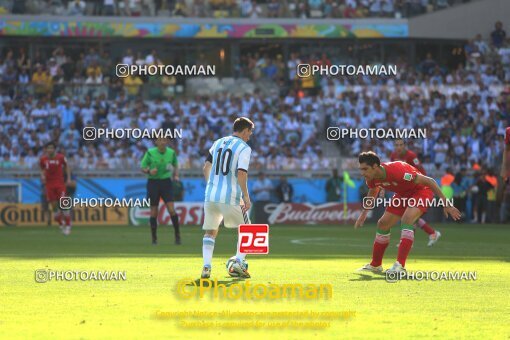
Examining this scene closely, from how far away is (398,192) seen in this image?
1661 centimetres

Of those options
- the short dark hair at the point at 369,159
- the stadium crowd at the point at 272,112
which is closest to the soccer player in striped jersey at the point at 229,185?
the short dark hair at the point at 369,159

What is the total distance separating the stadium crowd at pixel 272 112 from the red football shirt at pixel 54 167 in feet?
29.8

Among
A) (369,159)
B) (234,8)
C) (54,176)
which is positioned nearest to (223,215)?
(369,159)

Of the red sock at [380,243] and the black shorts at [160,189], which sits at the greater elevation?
the black shorts at [160,189]

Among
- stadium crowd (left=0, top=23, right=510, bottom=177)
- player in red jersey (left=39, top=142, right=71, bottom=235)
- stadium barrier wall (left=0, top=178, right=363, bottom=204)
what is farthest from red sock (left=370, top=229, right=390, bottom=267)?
stadium crowd (left=0, top=23, right=510, bottom=177)

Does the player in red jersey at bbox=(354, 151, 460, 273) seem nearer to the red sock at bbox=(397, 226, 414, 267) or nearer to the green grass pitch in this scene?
the red sock at bbox=(397, 226, 414, 267)

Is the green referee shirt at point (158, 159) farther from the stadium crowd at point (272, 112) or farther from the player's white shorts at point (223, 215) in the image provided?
the stadium crowd at point (272, 112)

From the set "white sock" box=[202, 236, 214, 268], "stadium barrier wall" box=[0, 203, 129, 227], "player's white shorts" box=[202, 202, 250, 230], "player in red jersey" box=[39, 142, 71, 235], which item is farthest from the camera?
"stadium barrier wall" box=[0, 203, 129, 227]

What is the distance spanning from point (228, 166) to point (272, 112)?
28.5 metres

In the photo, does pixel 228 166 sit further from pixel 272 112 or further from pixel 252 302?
pixel 272 112

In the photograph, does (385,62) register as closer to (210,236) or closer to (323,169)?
(323,169)

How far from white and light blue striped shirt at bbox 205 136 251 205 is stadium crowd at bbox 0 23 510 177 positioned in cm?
2408

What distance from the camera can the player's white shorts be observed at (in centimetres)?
1522

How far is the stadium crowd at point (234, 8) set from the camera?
159 feet
